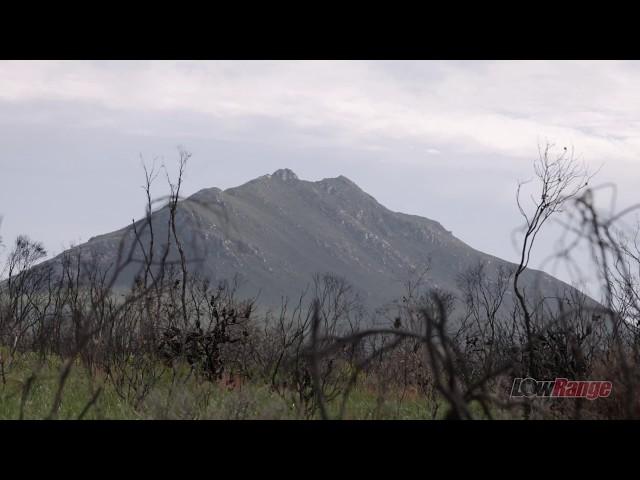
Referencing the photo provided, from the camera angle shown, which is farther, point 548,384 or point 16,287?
point 16,287

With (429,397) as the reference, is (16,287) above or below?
above

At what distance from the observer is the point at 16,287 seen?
1686 cm

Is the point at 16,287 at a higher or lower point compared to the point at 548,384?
higher

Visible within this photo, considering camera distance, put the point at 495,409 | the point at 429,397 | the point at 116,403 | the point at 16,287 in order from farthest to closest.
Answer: the point at 16,287
the point at 429,397
the point at 116,403
the point at 495,409
